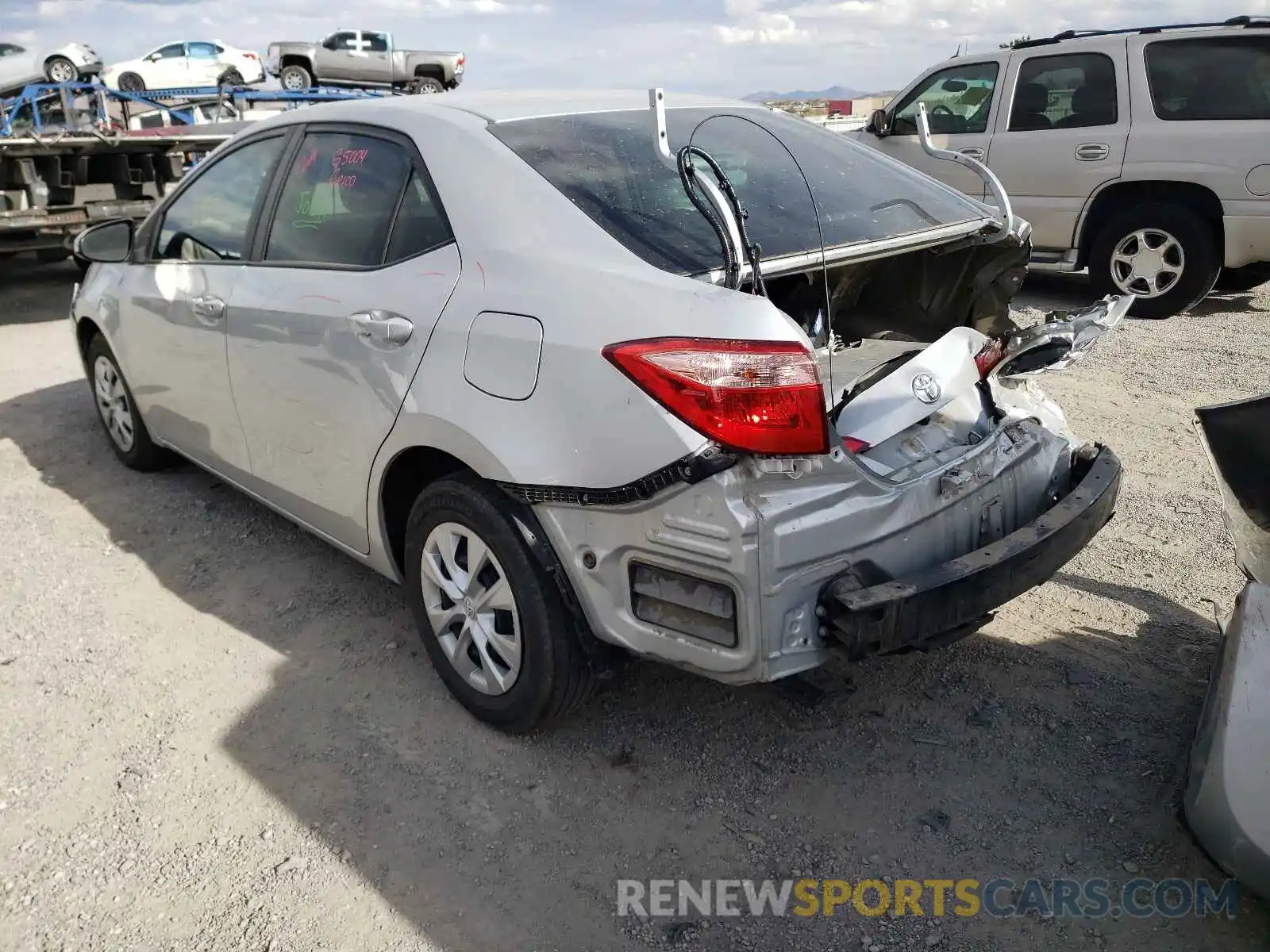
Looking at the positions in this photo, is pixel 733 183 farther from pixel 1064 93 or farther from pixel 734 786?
pixel 1064 93

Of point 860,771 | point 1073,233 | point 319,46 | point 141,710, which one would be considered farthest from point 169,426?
point 319,46

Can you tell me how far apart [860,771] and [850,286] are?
5.24 ft

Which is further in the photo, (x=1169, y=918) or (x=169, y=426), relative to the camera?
→ (x=169, y=426)

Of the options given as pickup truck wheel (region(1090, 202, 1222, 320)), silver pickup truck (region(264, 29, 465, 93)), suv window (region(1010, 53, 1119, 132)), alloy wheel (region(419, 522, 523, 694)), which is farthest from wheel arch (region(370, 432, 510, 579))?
silver pickup truck (region(264, 29, 465, 93))

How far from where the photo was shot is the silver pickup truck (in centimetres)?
2331

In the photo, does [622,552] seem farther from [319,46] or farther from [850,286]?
[319,46]

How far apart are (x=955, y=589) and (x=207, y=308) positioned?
9.13 ft

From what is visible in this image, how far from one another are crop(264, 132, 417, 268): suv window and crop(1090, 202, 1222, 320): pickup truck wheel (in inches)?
224

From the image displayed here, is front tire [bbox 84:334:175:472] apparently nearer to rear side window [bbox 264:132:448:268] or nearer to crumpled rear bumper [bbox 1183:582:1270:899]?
rear side window [bbox 264:132:448:268]

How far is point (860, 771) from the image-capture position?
2609 mm

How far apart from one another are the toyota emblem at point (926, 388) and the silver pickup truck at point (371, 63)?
2296cm

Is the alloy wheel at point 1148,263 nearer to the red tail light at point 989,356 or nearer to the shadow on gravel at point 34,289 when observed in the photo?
the red tail light at point 989,356

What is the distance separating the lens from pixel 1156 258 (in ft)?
22.9

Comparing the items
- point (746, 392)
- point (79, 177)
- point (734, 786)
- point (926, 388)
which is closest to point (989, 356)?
point (926, 388)
